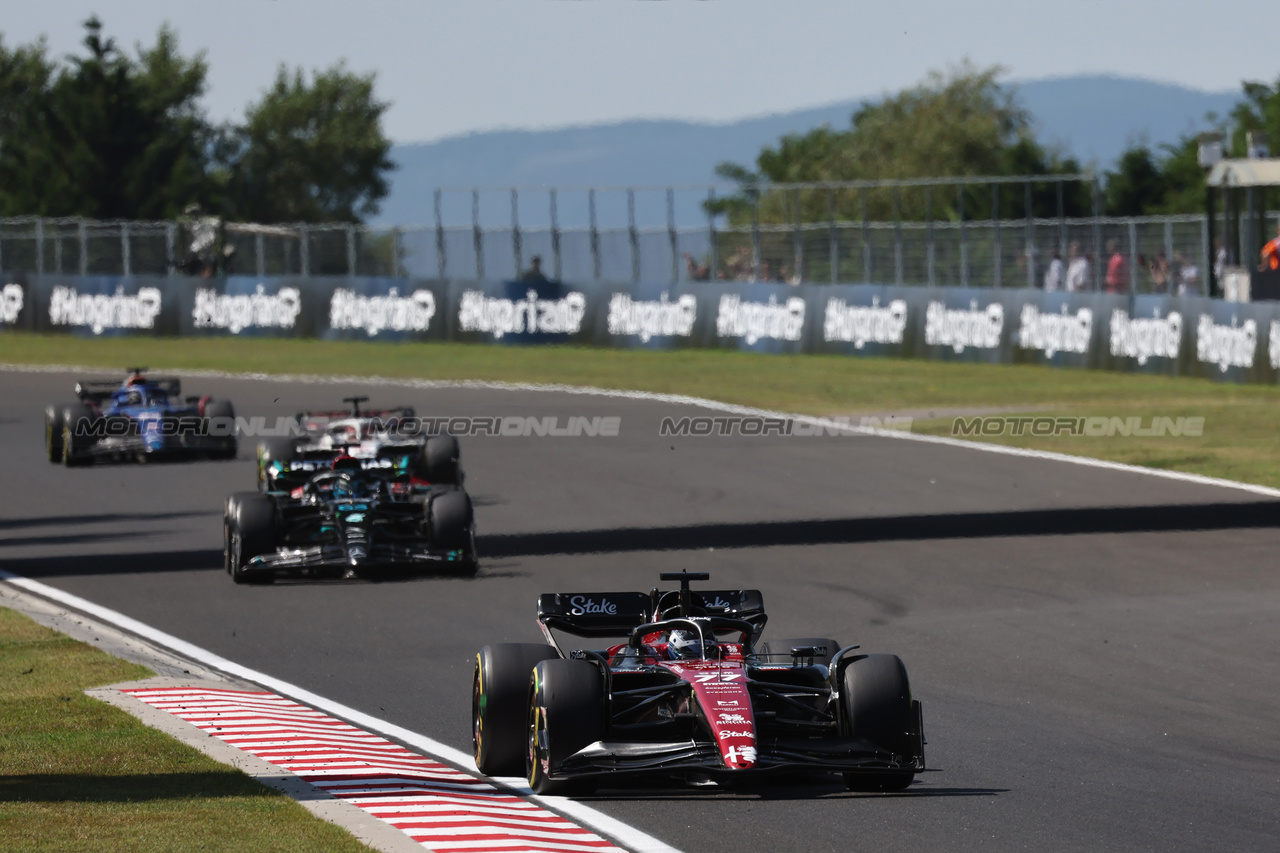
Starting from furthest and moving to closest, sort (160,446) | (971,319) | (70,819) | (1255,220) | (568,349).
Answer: (568,349)
(971,319)
(1255,220)
(160,446)
(70,819)

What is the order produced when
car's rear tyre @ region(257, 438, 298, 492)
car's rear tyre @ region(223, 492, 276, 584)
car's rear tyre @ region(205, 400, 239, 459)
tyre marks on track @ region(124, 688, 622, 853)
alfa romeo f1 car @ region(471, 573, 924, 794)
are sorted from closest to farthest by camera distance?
1. tyre marks on track @ region(124, 688, 622, 853)
2. alfa romeo f1 car @ region(471, 573, 924, 794)
3. car's rear tyre @ region(223, 492, 276, 584)
4. car's rear tyre @ region(257, 438, 298, 492)
5. car's rear tyre @ region(205, 400, 239, 459)

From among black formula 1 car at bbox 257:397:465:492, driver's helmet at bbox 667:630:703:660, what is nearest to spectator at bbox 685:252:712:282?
black formula 1 car at bbox 257:397:465:492

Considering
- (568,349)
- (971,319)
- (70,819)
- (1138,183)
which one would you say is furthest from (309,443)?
(1138,183)

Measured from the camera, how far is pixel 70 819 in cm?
734

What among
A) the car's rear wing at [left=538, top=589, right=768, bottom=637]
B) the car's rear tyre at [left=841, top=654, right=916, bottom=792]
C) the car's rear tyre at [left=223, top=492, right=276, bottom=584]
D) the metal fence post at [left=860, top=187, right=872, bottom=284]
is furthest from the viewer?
the metal fence post at [left=860, top=187, right=872, bottom=284]

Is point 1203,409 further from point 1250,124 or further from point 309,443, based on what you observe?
point 1250,124

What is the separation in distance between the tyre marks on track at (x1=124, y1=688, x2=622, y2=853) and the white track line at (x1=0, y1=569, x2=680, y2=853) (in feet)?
0.26

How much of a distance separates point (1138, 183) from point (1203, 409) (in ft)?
109

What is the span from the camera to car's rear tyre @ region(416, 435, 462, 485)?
16828 mm

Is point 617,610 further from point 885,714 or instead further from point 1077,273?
point 1077,273

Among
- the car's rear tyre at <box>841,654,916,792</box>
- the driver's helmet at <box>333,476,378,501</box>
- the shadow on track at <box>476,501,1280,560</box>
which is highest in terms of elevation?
the driver's helmet at <box>333,476,378,501</box>

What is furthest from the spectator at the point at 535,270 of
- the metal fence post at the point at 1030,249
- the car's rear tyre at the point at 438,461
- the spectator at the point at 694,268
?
the car's rear tyre at the point at 438,461

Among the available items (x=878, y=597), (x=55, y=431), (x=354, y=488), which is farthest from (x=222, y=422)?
(x=878, y=597)

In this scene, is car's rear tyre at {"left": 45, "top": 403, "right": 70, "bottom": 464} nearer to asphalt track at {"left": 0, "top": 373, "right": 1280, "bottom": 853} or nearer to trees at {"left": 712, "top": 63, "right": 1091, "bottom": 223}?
asphalt track at {"left": 0, "top": 373, "right": 1280, "bottom": 853}
